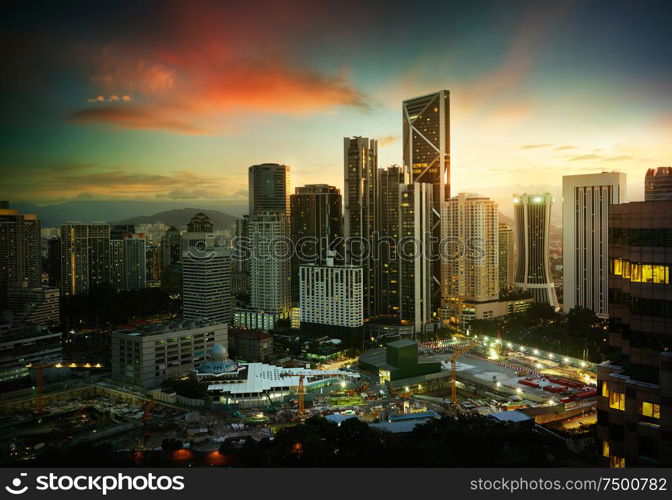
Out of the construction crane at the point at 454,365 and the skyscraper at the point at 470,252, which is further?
the skyscraper at the point at 470,252

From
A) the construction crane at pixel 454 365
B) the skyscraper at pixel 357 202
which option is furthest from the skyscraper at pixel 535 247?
the construction crane at pixel 454 365

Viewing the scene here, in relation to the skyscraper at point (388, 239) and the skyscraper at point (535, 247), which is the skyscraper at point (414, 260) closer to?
the skyscraper at point (388, 239)

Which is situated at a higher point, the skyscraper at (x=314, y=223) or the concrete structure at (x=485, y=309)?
the skyscraper at (x=314, y=223)

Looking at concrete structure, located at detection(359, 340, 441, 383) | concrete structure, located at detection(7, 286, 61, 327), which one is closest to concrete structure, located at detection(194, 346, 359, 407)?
concrete structure, located at detection(359, 340, 441, 383)

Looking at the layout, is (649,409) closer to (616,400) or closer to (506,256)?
(616,400)

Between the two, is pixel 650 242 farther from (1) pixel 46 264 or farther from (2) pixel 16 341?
(1) pixel 46 264
